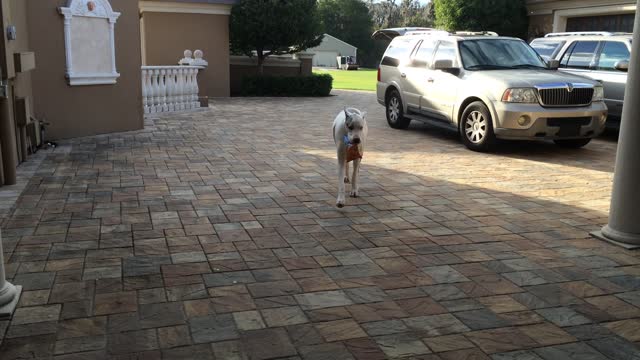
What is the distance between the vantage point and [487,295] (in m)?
A: 4.34

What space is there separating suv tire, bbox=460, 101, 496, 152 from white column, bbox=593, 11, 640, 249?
4.61 m

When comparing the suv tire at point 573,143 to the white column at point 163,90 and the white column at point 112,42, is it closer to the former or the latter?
the white column at point 112,42

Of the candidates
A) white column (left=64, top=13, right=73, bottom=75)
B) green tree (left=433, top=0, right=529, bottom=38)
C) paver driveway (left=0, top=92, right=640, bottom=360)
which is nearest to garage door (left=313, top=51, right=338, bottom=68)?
green tree (left=433, top=0, right=529, bottom=38)

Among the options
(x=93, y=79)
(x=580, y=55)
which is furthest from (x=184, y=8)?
(x=580, y=55)

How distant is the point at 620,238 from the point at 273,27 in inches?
702

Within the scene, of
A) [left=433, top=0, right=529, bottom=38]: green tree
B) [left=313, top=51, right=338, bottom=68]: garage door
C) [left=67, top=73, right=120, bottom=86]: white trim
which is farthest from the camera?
[left=313, top=51, right=338, bottom=68]: garage door

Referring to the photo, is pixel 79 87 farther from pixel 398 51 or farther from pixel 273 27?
pixel 273 27

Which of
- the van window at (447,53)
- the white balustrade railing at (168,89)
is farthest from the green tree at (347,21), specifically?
the van window at (447,53)

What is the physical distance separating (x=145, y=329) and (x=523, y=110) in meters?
7.52

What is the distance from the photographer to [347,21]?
96812 mm

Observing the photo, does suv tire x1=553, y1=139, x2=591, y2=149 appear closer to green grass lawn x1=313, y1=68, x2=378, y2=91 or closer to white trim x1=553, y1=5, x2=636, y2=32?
white trim x1=553, y1=5, x2=636, y2=32

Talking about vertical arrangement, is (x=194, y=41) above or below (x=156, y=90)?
above

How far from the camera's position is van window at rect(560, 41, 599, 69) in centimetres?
1249

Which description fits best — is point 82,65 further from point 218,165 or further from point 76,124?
point 218,165
